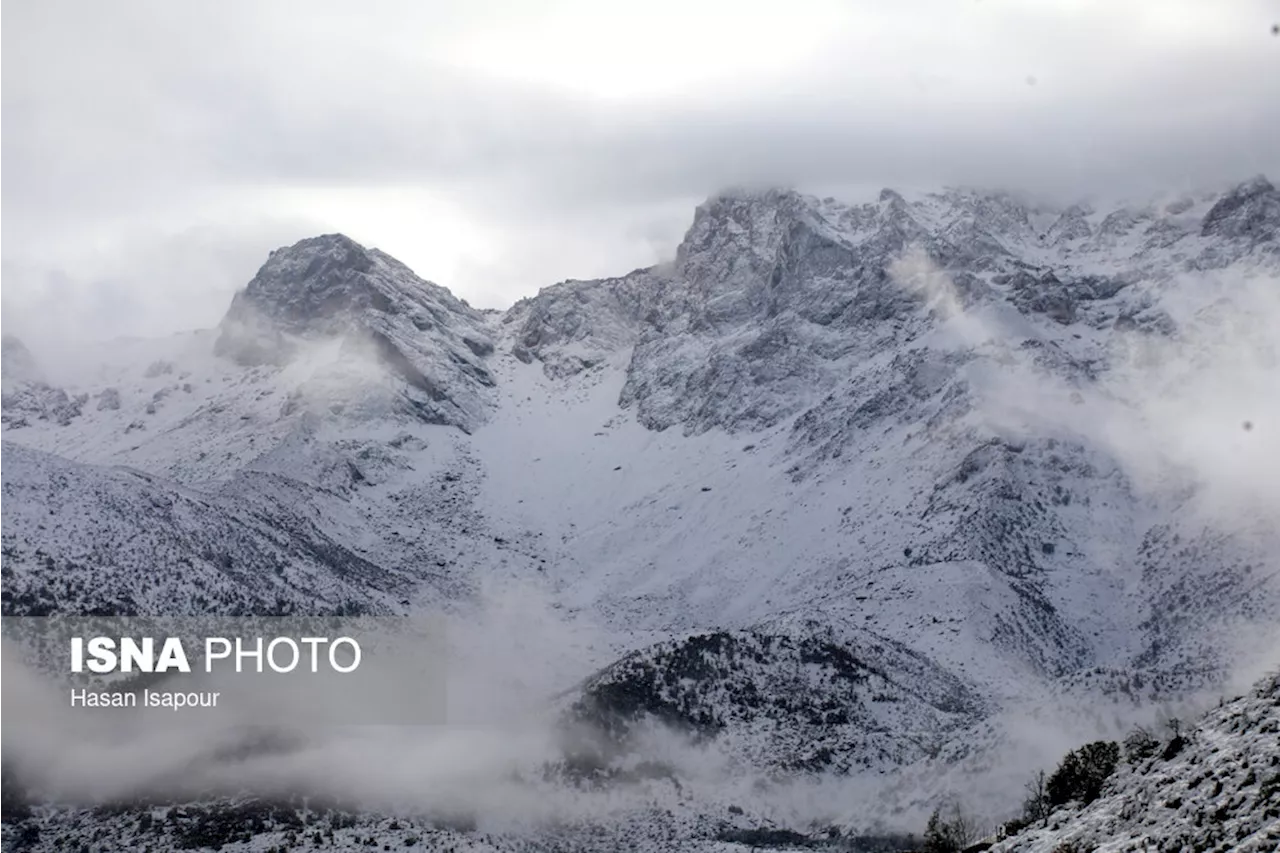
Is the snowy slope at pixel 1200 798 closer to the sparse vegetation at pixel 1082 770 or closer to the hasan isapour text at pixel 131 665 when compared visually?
the sparse vegetation at pixel 1082 770

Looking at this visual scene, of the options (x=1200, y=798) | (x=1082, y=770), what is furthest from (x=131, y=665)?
(x=1200, y=798)

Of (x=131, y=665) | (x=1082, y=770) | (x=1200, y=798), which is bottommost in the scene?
(x=1082, y=770)

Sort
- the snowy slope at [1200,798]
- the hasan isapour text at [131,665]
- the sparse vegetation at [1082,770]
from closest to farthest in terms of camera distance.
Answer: the snowy slope at [1200,798], the sparse vegetation at [1082,770], the hasan isapour text at [131,665]

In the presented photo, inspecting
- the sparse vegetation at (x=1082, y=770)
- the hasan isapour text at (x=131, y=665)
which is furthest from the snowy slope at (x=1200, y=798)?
the hasan isapour text at (x=131, y=665)

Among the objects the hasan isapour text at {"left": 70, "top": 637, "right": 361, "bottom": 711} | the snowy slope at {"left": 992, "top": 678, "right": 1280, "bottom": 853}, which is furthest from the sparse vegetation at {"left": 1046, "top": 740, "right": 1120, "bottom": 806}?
the hasan isapour text at {"left": 70, "top": 637, "right": 361, "bottom": 711}

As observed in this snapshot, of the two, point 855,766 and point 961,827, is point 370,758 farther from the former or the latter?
point 961,827

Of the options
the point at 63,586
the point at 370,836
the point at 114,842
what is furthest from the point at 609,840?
the point at 63,586

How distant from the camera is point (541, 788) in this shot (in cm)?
19012

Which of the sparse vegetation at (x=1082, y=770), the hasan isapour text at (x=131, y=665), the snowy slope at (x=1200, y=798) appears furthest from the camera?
the hasan isapour text at (x=131, y=665)

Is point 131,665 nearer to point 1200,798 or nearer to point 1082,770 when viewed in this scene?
point 1082,770

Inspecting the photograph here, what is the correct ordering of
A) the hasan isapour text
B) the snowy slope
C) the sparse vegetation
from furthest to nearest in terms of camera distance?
the hasan isapour text < the sparse vegetation < the snowy slope

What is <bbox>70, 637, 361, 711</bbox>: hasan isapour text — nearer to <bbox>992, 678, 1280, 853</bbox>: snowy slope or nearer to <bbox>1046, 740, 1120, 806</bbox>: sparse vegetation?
<bbox>1046, 740, 1120, 806</bbox>: sparse vegetation

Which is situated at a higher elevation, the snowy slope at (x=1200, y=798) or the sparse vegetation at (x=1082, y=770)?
the snowy slope at (x=1200, y=798)

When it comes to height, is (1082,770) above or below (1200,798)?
below
